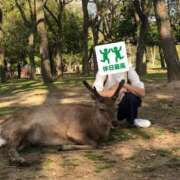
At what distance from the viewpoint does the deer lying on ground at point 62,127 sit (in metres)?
7.66

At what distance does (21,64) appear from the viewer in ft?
236

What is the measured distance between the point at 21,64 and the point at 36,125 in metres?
64.9

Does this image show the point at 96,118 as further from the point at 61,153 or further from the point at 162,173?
the point at 162,173

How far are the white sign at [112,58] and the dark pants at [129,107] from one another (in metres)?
0.59

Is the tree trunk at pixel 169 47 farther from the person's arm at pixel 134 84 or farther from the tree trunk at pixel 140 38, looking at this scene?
the tree trunk at pixel 140 38

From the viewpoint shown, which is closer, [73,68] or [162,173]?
[162,173]

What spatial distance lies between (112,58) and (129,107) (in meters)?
0.99

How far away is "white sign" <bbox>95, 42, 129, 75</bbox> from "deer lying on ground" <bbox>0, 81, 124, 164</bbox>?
69 cm

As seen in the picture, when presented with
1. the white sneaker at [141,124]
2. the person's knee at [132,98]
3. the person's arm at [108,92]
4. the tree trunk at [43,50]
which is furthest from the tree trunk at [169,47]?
the person's arm at [108,92]

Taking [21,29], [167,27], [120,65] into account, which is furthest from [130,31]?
[120,65]

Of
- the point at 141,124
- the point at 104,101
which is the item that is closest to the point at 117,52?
the point at 104,101

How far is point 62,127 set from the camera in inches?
311

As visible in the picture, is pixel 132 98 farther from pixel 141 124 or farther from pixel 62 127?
pixel 62 127

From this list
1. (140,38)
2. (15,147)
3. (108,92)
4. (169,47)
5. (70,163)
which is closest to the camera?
(70,163)
